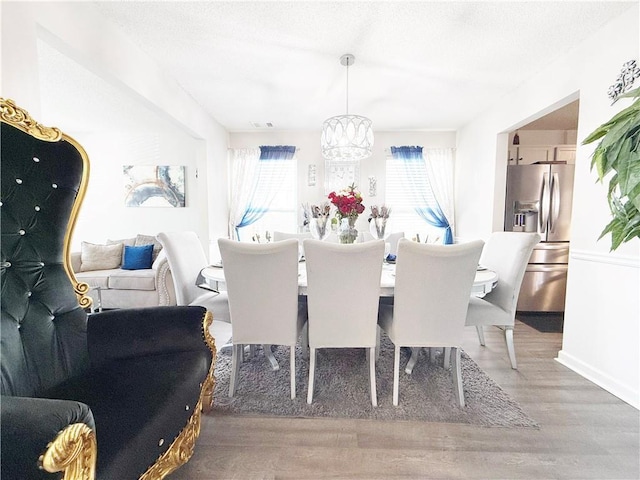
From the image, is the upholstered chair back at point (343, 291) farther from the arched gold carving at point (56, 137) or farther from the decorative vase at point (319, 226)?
the arched gold carving at point (56, 137)

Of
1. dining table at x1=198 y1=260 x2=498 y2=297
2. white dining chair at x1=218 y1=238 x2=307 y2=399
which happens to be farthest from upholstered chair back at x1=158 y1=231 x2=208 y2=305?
white dining chair at x1=218 y1=238 x2=307 y2=399

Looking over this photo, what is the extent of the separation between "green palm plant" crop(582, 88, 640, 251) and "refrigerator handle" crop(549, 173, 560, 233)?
301cm

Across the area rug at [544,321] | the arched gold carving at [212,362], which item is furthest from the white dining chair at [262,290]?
the area rug at [544,321]

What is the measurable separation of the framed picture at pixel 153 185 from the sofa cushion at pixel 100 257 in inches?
41.0

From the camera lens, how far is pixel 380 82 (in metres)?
3.06

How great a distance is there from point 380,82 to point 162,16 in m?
2.01

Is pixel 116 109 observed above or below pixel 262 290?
above

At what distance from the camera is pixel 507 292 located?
2107 mm

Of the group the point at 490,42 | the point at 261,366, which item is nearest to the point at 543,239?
the point at 490,42

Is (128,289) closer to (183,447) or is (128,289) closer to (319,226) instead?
(319,226)

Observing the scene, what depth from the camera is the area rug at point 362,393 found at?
172cm

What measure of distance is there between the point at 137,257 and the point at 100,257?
1.69 ft

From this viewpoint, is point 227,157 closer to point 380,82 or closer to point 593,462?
point 380,82

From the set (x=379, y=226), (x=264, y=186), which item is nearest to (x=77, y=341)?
(x=379, y=226)
